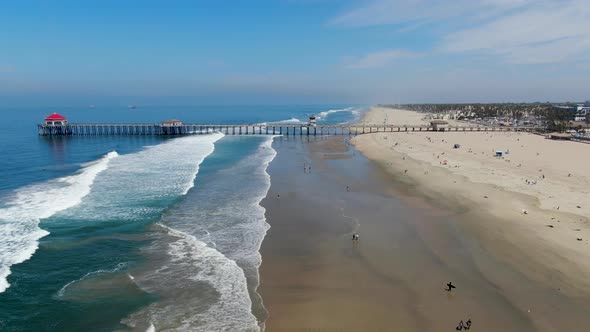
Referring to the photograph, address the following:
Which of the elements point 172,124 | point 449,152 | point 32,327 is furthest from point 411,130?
point 32,327

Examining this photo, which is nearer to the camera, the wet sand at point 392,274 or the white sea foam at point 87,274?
the wet sand at point 392,274

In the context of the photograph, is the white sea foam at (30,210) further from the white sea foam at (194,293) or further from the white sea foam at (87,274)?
the white sea foam at (194,293)

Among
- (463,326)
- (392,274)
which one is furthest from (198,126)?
(463,326)

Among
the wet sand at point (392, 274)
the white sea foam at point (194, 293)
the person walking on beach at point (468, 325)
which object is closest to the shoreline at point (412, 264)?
the wet sand at point (392, 274)

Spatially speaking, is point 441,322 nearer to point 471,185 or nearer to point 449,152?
point 471,185

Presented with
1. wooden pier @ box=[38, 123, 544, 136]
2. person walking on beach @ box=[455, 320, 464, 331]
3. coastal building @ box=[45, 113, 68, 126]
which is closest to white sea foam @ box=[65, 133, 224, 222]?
person walking on beach @ box=[455, 320, 464, 331]

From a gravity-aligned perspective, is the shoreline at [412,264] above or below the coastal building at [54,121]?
below
